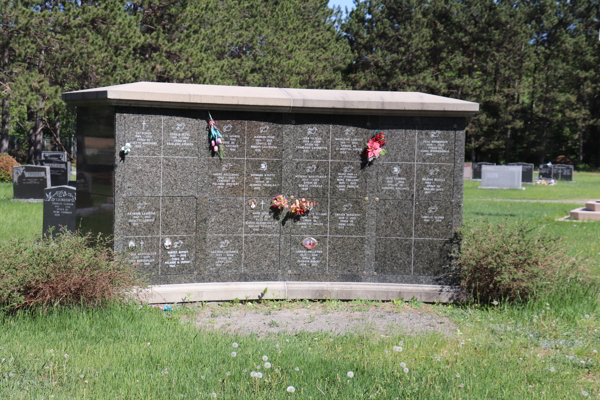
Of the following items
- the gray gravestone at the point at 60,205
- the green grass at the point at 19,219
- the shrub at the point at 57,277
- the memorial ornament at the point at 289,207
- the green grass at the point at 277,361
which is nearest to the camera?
the green grass at the point at 277,361

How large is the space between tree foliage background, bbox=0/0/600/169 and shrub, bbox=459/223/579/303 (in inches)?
844

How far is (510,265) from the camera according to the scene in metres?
6.79

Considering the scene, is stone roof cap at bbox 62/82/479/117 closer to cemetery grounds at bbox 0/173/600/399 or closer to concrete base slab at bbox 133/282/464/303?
concrete base slab at bbox 133/282/464/303

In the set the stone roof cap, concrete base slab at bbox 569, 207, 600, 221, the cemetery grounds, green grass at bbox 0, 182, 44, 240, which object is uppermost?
the stone roof cap

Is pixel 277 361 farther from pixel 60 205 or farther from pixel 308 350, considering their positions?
pixel 60 205

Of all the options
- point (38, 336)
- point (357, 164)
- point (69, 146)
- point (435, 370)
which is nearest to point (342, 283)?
point (357, 164)

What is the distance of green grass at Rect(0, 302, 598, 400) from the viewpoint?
13.6 ft

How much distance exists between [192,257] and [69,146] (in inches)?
2087

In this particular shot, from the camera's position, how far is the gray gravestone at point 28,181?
18.6 m

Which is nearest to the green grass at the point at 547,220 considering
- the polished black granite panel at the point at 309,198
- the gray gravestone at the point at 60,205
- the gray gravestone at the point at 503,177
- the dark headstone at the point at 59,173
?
the polished black granite panel at the point at 309,198

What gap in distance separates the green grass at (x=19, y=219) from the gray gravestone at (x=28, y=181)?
449mm

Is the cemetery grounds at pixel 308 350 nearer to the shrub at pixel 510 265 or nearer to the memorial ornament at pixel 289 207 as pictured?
the shrub at pixel 510 265

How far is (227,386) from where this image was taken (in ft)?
13.7

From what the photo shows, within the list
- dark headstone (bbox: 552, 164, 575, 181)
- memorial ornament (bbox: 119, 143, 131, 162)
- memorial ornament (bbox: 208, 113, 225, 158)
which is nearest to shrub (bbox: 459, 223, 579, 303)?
memorial ornament (bbox: 208, 113, 225, 158)
